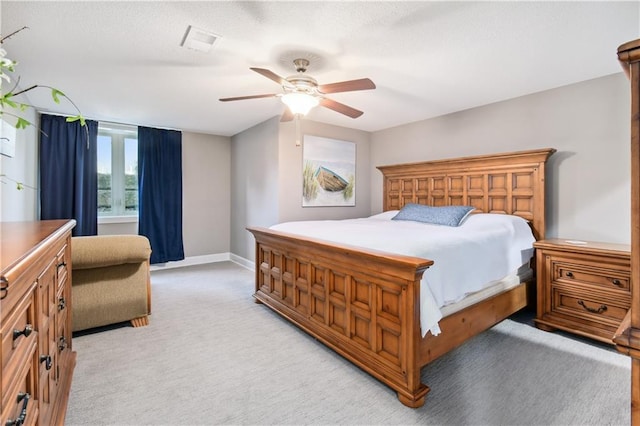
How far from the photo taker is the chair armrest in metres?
2.39

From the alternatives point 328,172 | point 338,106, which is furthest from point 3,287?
point 328,172

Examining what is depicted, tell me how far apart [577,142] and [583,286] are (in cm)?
142

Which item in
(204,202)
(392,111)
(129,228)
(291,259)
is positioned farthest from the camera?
(204,202)

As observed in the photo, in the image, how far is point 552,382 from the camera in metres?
1.96

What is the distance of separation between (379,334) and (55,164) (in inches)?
189

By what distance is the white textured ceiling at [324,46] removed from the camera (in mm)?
1873

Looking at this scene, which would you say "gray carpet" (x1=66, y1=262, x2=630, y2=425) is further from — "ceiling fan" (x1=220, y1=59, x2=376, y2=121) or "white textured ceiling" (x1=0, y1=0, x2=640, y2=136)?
"white textured ceiling" (x1=0, y1=0, x2=640, y2=136)

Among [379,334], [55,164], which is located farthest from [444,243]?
[55,164]

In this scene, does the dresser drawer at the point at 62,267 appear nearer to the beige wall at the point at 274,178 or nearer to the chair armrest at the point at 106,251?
the chair armrest at the point at 106,251

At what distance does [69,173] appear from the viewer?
14.1ft

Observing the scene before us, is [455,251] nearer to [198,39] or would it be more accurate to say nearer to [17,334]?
[17,334]

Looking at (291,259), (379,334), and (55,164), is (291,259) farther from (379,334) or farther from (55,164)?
(55,164)

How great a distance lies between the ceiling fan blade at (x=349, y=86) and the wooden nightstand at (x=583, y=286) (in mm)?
2138

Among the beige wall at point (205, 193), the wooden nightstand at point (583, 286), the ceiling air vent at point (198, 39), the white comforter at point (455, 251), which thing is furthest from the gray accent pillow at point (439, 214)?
the beige wall at point (205, 193)
